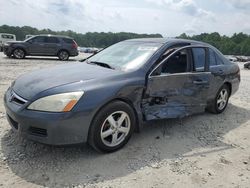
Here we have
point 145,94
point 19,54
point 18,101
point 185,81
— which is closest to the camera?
point 18,101

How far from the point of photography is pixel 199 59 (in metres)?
5.32

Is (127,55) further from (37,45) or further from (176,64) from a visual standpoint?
(37,45)

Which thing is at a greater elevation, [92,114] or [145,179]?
[92,114]

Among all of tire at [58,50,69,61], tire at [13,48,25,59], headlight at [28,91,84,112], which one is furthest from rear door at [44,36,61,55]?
headlight at [28,91,84,112]

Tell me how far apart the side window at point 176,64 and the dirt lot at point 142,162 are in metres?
1.00

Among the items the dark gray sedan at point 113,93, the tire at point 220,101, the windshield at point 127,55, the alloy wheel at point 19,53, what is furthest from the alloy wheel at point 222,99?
the alloy wheel at point 19,53

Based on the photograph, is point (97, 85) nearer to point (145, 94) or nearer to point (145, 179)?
point (145, 94)

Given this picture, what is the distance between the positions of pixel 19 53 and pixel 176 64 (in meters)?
15.0

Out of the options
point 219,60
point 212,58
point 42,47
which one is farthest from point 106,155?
point 42,47

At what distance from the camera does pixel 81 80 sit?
3.82m

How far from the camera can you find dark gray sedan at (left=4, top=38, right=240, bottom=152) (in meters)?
3.47

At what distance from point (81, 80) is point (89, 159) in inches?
39.9

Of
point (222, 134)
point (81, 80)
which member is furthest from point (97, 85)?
point (222, 134)

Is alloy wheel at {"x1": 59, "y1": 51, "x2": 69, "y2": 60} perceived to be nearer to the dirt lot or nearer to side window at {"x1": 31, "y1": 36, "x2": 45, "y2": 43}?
side window at {"x1": 31, "y1": 36, "x2": 45, "y2": 43}
